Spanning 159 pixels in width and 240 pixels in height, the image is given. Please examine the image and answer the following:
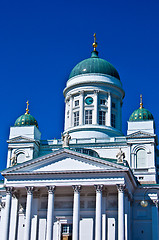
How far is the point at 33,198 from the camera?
5484cm

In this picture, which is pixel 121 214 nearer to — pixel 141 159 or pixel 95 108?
pixel 141 159

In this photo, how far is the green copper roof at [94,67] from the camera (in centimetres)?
7056

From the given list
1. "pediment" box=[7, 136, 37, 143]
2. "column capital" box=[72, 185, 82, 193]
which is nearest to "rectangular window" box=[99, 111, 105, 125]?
"pediment" box=[7, 136, 37, 143]

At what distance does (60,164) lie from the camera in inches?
2094

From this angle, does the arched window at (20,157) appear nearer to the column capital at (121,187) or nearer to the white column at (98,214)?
the white column at (98,214)

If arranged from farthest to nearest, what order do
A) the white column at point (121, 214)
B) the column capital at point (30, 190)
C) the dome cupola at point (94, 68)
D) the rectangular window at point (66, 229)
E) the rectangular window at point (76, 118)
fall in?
the dome cupola at point (94, 68)
the rectangular window at point (76, 118)
the rectangular window at point (66, 229)
the column capital at point (30, 190)
the white column at point (121, 214)

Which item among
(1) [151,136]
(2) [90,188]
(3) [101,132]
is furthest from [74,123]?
(2) [90,188]

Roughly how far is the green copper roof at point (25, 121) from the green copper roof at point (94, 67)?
986 cm

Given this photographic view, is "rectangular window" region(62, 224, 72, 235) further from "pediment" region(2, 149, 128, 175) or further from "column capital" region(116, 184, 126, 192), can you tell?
"column capital" region(116, 184, 126, 192)

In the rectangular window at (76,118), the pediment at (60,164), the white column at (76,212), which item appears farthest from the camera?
the rectangular window at (76,118)

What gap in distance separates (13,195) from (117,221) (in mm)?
11699

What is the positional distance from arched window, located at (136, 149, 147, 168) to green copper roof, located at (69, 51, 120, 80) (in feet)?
47.1

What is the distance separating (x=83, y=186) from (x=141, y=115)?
15433mm

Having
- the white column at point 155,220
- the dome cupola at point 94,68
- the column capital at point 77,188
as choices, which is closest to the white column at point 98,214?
the column capital at point 77,188
